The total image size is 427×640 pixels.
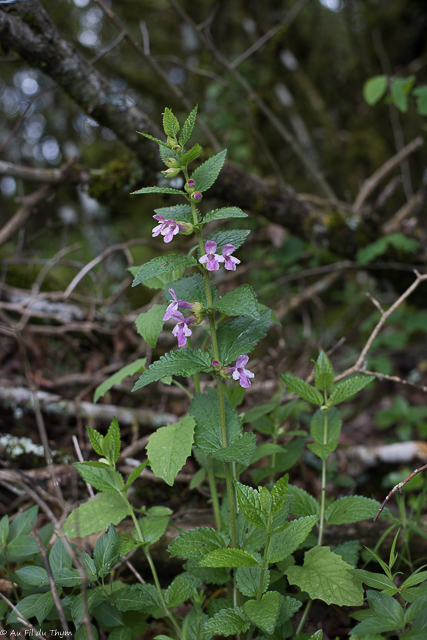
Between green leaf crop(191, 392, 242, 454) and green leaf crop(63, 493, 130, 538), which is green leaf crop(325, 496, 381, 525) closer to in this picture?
green leaf crop(191, 392, 242, 454)

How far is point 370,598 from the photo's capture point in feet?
3.59

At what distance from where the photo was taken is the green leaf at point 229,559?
1.00 m

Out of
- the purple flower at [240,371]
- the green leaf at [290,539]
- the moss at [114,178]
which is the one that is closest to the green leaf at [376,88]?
the moss at [114,178]

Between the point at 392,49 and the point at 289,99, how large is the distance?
1458 millimetres

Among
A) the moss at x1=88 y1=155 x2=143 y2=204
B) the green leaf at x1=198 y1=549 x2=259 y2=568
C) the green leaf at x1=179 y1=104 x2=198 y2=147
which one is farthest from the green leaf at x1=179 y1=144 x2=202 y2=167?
the moss at x1=88 y1=155 x2=143 y2=204

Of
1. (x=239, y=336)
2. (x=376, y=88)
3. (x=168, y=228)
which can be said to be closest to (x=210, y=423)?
(x=239, y=336)

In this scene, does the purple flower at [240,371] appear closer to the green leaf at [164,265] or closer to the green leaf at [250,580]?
the green leaf at [164,265]

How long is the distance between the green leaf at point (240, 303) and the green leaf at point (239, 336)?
0.41 feet

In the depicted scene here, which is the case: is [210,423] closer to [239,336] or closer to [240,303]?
[239,336]

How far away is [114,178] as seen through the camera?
2625mm

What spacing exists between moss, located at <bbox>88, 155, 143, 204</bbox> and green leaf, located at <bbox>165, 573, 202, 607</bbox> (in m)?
2.25

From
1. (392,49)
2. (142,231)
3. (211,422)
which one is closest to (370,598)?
(211,422)

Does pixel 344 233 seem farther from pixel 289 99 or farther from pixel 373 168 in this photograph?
pixel 289 99

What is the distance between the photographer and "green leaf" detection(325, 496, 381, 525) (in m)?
1.26
